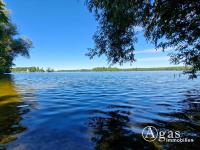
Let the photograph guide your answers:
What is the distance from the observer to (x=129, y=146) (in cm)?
619

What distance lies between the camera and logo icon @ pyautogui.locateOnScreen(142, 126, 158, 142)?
6.86 m

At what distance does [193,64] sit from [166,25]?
9.89 feet

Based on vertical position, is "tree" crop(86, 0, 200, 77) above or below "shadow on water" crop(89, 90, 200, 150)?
above

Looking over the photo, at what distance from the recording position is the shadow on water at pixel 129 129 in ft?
20.5

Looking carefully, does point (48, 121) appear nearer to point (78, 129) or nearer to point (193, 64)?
point (78, 129)

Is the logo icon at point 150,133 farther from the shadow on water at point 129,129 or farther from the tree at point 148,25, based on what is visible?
the tree at point 148,25

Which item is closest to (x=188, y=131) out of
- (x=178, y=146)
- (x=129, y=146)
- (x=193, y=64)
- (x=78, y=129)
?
(x=178, y=146)

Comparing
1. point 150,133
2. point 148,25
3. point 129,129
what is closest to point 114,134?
point 129,129
